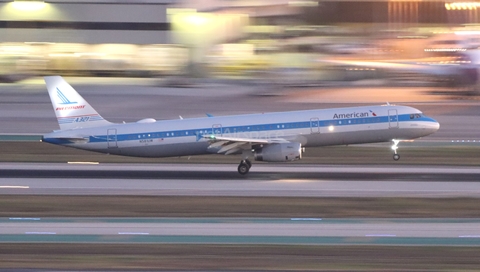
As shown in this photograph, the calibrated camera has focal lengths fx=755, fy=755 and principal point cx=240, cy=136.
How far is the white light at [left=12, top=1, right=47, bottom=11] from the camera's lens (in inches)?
3061

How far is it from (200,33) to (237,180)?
46787 mm

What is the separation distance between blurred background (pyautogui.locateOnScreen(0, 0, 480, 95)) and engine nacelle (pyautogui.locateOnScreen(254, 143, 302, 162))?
41.7 m

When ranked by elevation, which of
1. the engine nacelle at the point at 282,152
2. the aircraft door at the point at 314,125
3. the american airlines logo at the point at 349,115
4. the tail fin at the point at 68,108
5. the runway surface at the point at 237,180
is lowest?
the runway surface at the point at 237,180

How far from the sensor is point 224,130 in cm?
3438

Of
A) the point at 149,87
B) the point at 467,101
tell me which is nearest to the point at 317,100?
the point at 467,101

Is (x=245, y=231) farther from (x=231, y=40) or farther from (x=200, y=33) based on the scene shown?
(x=231, y=40)

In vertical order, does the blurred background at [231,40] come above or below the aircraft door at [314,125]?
above

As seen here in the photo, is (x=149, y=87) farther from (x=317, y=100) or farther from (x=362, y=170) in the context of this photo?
(x=362, y=170)

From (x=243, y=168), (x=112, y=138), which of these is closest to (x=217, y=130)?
(x=243, y=168)

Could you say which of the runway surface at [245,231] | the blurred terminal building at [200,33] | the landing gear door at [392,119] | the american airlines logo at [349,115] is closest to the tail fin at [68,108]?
the american airlines logo at [349,115]

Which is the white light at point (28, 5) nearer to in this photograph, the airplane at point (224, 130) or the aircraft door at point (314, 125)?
the airplane at point (224, 130)

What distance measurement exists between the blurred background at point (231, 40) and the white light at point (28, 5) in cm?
10

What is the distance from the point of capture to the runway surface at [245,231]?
2072cm

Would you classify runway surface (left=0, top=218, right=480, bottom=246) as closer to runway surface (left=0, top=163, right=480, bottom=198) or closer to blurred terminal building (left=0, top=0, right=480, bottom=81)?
runway surface (left=0, top=163, right=480, bottom=198)
